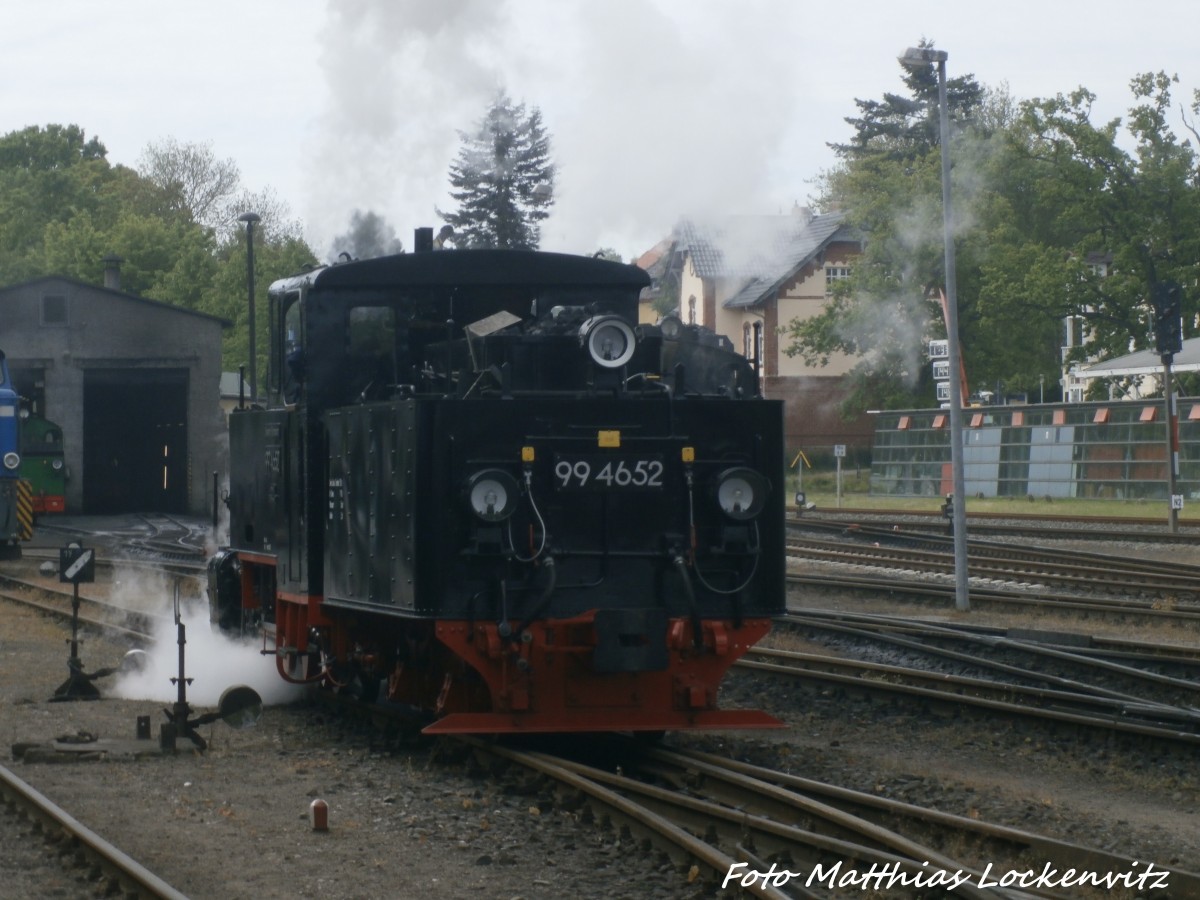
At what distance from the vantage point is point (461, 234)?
20391 millimetres

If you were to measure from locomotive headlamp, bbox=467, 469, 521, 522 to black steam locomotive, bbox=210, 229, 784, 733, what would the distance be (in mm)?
12

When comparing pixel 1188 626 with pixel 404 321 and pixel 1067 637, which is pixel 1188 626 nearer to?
pixel 1067 637

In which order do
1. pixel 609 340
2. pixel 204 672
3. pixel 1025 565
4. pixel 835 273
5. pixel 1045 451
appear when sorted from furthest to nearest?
pixel 835 273
pixel 1045 451
pixel 1025 565
pixel 204 672
pixel 609 340

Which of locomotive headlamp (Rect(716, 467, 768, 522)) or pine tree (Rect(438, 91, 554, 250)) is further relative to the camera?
pine tree (Rect(438, 91, 554, 250))

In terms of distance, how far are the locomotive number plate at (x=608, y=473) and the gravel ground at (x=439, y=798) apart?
163 cm

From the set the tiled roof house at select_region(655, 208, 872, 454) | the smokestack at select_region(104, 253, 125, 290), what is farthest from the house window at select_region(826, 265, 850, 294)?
the smokestack at select_region(104, 253, 125, 290)

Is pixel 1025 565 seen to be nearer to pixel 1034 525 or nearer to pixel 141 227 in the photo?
Answer: pixel 1034 525

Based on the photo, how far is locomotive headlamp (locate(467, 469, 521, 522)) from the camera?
880 cm

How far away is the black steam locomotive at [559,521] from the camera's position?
8867mm

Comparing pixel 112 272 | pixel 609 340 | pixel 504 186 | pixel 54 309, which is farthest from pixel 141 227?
pixel 609 340

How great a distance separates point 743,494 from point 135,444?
119 feet

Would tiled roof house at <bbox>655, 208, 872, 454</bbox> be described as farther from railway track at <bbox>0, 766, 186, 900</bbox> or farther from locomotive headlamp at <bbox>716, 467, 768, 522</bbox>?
railway track at <bbox>0, 766, 186, 900</bbox>

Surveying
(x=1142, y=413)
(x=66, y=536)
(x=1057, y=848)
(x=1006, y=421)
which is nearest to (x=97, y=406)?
(x=66, y=536)

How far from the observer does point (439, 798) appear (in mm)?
8461
